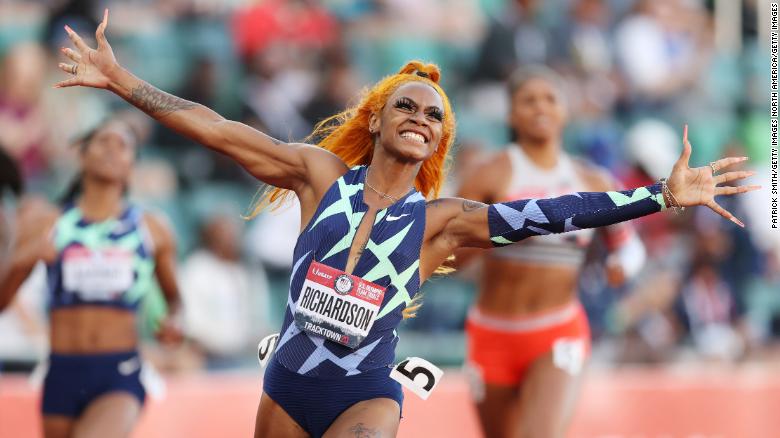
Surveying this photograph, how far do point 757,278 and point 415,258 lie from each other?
8392 millimetres

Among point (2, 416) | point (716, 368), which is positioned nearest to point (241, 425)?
point (2, 416)

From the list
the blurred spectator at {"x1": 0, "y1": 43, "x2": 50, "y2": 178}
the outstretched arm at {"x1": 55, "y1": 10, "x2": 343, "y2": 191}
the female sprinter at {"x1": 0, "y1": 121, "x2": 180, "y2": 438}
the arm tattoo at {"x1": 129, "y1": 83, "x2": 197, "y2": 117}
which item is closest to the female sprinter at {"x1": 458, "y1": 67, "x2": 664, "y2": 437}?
the female sprinter at {"x1": 0, "y1": 121, "x2": 180, "y2": 438}

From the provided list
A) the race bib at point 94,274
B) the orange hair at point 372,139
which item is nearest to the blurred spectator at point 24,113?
the race bib at point 94,274

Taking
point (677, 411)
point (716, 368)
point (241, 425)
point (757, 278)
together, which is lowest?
point (241, 425)

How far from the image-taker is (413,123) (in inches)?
205

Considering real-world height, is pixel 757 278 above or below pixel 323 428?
above

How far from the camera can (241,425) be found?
8.69 m

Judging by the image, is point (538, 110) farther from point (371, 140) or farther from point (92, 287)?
point (92, 287)

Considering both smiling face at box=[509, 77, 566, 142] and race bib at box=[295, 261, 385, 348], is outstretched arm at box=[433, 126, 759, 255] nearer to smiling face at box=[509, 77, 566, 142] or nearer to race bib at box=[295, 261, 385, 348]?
race bib at box=[295, 261, 385, 348]

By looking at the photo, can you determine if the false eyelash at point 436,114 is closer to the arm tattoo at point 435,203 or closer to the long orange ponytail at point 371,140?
the long orange ponytail at point 371,140

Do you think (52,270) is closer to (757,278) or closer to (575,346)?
(575,346)

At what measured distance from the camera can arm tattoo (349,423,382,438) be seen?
16.0 feet

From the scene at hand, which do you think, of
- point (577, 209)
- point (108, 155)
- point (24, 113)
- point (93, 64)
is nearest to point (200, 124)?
point (93, 64)

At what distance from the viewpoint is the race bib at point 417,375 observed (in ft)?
16.9
